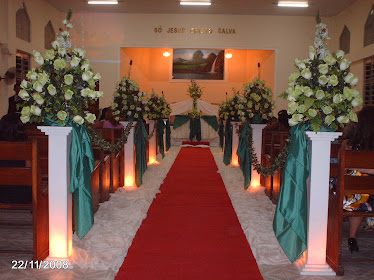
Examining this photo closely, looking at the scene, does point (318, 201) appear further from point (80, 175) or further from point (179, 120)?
point (179, 120)

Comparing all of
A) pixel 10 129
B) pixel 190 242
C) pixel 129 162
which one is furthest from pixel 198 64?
pixel 190 242

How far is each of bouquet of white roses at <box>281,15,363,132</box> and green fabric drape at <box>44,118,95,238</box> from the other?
1.87m

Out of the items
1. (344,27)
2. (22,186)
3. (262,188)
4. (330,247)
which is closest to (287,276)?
(330,247)

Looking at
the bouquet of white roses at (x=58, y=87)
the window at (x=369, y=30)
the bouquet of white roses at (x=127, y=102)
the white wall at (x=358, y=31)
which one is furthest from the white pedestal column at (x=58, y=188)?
the window at (x=369, y=30)

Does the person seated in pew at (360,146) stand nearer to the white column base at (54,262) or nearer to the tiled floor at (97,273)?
the tiled floor at (97,273)

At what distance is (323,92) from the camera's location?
3389mm

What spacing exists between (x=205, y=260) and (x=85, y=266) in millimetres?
1036

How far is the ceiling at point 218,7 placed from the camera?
1353 cm

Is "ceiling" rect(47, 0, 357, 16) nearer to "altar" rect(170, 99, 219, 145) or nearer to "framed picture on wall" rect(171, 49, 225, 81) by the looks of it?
"altar" rect(170, 99, 219, 145)

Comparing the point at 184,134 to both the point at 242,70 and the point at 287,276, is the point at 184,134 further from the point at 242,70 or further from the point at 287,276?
the point at 287,276

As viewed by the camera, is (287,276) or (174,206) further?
(174,206)

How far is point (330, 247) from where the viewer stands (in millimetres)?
3531

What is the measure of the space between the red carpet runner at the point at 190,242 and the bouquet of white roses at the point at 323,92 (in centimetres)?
136

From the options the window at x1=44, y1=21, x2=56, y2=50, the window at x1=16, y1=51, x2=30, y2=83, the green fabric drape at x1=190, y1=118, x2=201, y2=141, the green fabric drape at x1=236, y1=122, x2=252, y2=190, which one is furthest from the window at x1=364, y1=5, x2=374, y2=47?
the window at x1=44, y1=21, x2=56, y2=50
